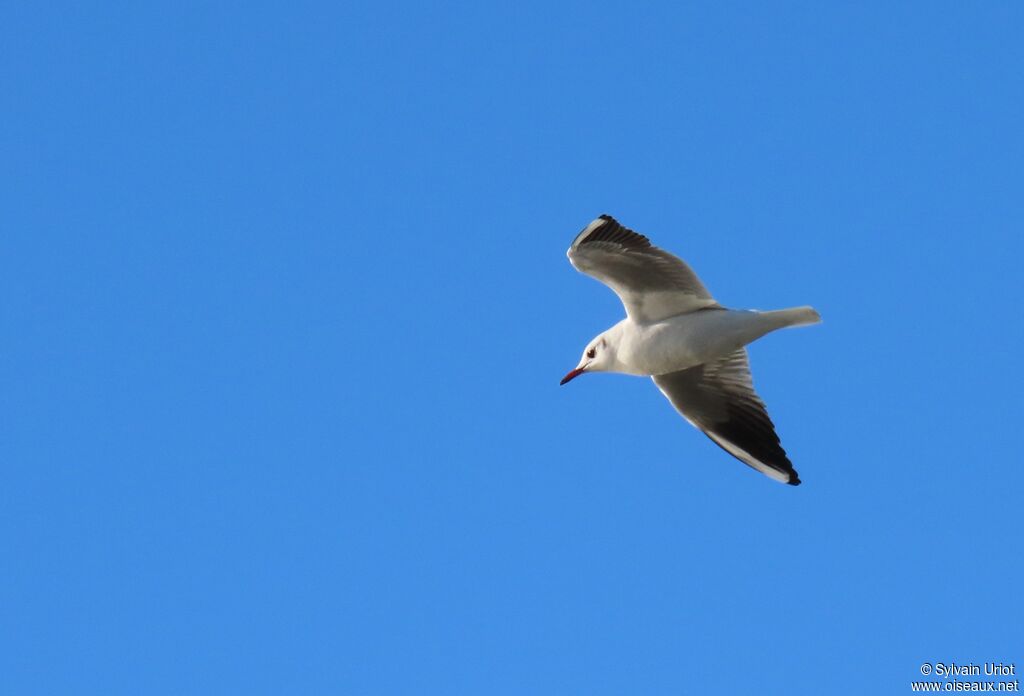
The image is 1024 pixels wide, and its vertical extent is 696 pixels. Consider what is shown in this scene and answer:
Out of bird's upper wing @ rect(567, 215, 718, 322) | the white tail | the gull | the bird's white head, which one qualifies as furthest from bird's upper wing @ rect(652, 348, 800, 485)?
the white tail

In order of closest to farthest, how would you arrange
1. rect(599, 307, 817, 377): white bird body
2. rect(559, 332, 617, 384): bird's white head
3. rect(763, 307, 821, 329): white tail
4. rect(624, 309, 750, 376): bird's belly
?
rect(763, 307, 821, 329): white tail
rect(599, 307, 817, 377): white bird body
rect(624, 309, 750, 376): bird's belly
rect(559, 332, 617, 384): bird's white head

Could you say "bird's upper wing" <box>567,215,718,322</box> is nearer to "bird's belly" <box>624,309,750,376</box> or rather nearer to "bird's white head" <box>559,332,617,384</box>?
"bird's belly" <box>624,309,750,376</box>

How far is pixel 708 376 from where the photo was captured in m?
10.4

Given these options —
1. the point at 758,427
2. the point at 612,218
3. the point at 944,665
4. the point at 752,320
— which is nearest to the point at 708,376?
the point at 758,427

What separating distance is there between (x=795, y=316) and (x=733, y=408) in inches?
A: 61.4

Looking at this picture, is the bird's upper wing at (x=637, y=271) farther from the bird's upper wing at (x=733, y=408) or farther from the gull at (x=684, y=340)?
the bird's upper wing at (x=733, y=408)

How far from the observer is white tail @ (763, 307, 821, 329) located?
895cm

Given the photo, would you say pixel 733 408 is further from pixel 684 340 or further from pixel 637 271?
pixel 637 271

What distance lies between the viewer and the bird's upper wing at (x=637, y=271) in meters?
9.01

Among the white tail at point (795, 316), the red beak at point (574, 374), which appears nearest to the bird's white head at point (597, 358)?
the red beak at point (574, 374)

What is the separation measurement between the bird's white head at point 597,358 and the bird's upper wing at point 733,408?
51 centimetres

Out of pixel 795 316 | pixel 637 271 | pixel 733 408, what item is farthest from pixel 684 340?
pixel 733 408

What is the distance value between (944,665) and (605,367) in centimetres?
330

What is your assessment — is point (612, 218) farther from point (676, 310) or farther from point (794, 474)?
point (794, 474)
